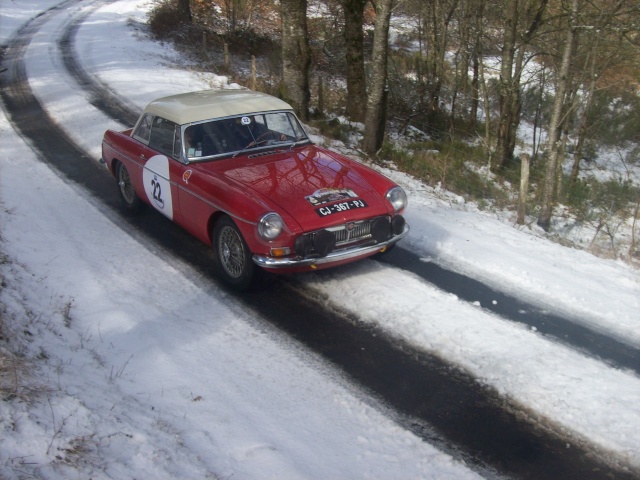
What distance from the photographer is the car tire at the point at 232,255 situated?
599 cm

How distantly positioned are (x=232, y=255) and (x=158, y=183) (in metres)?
1.67

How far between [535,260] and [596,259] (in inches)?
36.4

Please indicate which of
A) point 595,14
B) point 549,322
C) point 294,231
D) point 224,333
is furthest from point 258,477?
point 595,14

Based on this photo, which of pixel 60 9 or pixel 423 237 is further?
pixel 60 9

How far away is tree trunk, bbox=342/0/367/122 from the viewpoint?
50.2 feet

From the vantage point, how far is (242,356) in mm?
5074

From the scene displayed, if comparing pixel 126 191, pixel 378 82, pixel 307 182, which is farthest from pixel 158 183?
pixel 378 82

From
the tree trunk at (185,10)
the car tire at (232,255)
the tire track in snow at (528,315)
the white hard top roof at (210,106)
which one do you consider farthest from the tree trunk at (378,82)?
the tree trunk at (185,10)

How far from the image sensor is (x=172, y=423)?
4051 mm

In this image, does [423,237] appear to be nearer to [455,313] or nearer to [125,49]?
[455,313]

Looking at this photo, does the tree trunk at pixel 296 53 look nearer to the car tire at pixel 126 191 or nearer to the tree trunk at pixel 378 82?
the tree trunk at pixel 378 82

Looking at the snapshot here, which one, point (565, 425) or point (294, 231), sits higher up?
point (294, 231)

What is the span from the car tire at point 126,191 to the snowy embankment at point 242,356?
41 cm

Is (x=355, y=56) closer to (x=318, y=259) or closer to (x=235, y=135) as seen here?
(x=235, y=135)
